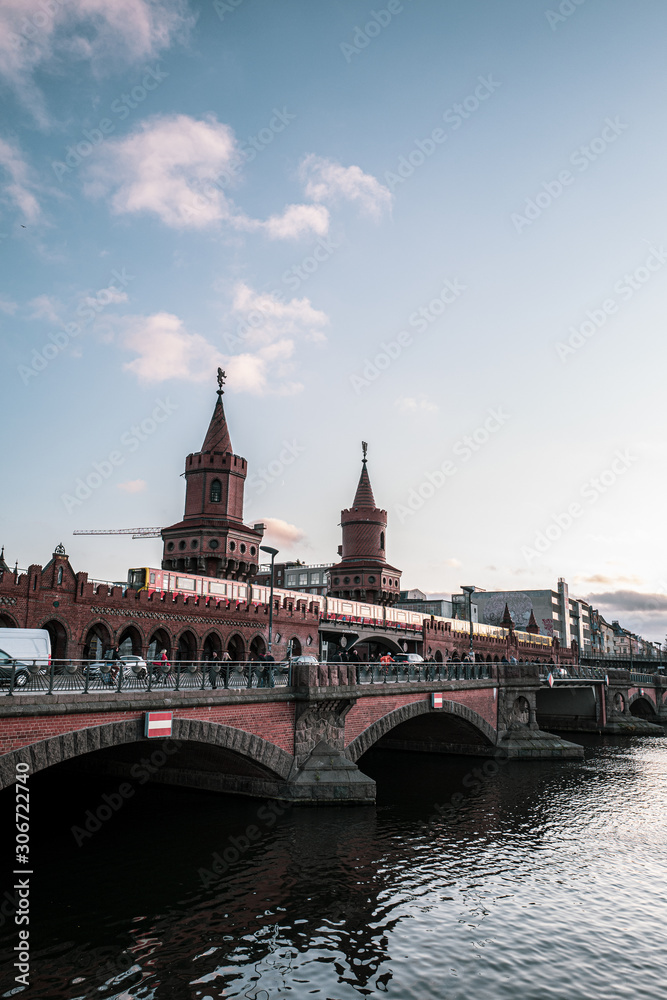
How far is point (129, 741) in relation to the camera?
761 inches

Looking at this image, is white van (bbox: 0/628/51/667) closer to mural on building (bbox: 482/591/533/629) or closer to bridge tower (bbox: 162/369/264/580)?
bridge tower (bbox: 162/369/264/580)

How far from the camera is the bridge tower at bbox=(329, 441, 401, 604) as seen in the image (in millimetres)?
82812

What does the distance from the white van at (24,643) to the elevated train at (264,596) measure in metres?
18.2

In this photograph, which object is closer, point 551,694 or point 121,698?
point 121,698

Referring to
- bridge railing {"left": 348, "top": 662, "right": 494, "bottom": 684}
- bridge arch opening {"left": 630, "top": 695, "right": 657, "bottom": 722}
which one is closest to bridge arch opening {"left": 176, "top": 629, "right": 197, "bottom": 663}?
bridge railing {"left": 348, "top": 662, "right": 494, "bottom": 684}

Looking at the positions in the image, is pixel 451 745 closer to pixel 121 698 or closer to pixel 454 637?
pixel 121 698

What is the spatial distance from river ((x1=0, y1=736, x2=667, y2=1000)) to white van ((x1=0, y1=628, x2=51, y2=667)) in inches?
232

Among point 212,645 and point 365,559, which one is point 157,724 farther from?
point 365,559

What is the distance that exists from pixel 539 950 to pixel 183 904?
8465 millimetres

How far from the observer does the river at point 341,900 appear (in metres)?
13.8

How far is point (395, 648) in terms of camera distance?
75.1m

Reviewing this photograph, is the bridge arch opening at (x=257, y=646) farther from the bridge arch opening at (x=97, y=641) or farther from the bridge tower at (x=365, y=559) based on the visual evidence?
the bridge tower at (x=365, y=559)

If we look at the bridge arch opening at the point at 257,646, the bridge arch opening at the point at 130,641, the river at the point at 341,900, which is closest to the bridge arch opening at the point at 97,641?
the bridge arch opening at the point at 130,641

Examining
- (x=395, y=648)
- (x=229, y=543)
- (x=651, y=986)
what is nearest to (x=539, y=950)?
(x=651, y=986)
